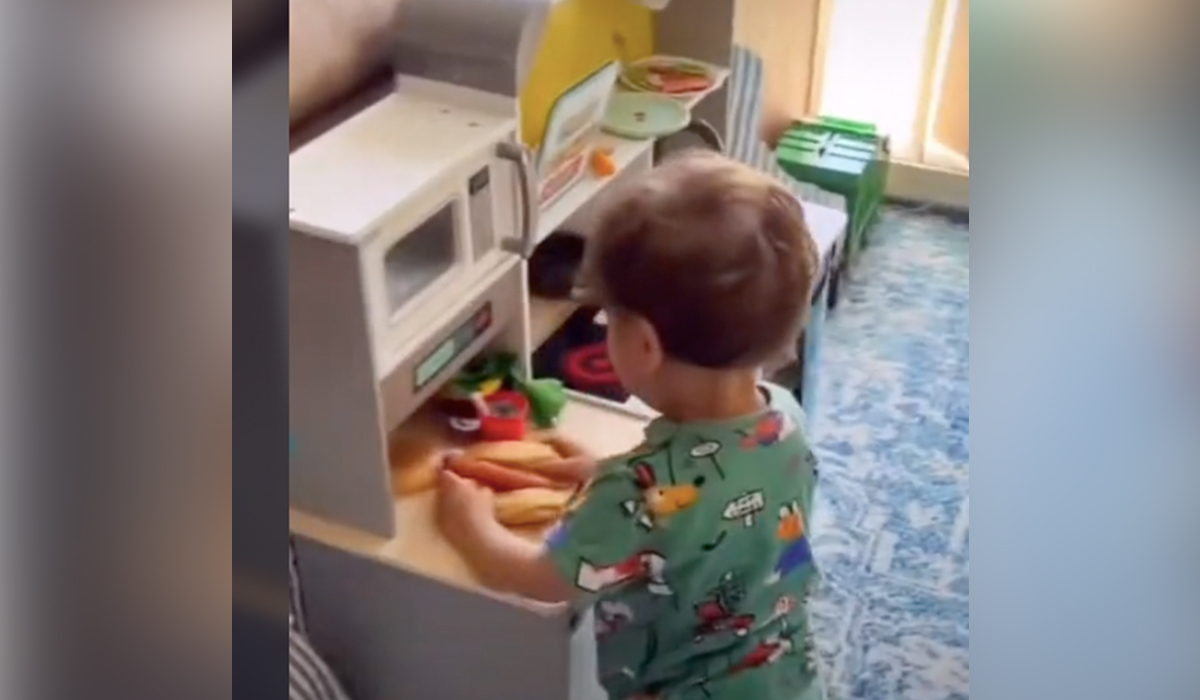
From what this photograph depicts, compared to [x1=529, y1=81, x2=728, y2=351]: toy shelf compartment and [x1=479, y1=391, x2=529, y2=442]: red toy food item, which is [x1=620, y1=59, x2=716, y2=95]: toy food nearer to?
[x1=529, y1=81, x2=728, y2=351]: toy shelf compartment

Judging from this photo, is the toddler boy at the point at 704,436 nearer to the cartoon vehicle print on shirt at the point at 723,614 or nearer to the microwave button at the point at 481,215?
the cartoon vehicle print on shirt at the point at 723,614

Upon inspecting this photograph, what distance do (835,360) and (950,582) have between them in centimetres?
46

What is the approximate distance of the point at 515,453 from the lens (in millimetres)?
1079

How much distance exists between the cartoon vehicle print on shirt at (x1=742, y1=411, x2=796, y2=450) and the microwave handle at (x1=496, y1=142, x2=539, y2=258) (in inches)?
12.8

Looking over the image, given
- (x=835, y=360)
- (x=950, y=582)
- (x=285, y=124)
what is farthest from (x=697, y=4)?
(x=285, y=124)

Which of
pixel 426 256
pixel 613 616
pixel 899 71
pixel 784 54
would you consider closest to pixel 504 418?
pixel 426 256

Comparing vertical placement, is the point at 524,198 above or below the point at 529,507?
above

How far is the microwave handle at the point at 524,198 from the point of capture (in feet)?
3.41

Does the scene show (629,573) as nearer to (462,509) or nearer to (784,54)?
(462,509)

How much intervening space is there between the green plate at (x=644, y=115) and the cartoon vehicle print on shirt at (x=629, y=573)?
0.68 meters

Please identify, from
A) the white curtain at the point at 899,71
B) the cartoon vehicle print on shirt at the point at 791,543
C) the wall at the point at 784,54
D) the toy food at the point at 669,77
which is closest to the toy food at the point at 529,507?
the cartoon vehicle print on shirt at the point at 791,543

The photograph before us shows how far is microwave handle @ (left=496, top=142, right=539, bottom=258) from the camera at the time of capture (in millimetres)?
1040

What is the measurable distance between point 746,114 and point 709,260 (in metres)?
1.10

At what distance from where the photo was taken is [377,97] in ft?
3.54
